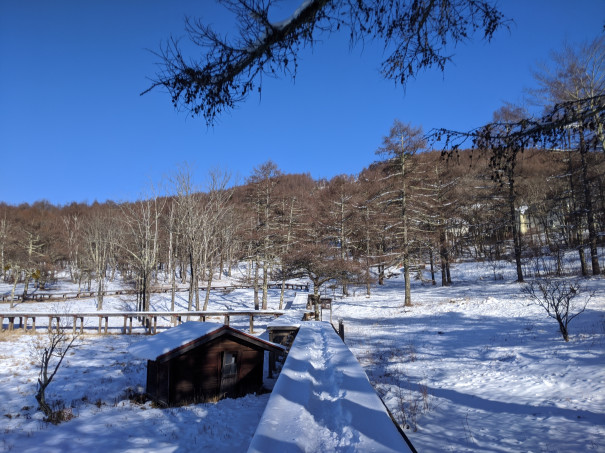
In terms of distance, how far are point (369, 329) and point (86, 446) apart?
1155cm

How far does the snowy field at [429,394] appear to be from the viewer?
5105mm

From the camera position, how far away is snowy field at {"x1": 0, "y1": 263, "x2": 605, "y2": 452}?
201 inches

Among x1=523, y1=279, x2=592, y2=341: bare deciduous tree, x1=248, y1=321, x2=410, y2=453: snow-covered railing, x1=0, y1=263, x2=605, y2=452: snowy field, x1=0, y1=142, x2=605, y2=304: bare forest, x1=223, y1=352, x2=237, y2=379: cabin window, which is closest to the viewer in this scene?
x1=248, y1=321, x2=410, y2=453: snow-covered railing

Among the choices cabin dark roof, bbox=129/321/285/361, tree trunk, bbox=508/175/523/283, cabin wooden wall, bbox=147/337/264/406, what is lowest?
cabin wooden wall, bbox=147/337/264/406

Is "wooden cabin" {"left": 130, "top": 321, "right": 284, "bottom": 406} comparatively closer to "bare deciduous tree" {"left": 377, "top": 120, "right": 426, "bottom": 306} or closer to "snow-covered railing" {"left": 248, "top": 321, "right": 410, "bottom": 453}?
"snow-covered railing" {"left": 248, "top": 321, "right": 410, "bottom": 453}

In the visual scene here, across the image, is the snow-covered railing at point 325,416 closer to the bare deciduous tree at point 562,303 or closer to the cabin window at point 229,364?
the cabin window at point 229,364

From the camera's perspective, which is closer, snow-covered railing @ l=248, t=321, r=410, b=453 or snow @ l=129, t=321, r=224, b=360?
snow-covered railing @ l=248, t=321, r=410, b=453

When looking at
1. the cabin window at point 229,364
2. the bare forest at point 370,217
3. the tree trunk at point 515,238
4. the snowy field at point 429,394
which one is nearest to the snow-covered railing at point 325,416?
the snowy field at point 429,394

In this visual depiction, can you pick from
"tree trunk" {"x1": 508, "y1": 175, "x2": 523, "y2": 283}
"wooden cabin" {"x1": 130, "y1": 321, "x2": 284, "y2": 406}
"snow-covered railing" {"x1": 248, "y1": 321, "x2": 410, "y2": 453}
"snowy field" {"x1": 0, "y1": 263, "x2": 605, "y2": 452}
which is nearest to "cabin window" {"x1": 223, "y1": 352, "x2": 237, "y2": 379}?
"wooden cabin" {"x1": 130, "y1": 321, "x2": 284, "y2": 406}

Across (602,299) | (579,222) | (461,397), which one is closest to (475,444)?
(461,397)

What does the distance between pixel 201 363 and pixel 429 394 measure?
6.61 m

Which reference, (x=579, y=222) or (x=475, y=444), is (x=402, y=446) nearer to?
(x=475, y=444)

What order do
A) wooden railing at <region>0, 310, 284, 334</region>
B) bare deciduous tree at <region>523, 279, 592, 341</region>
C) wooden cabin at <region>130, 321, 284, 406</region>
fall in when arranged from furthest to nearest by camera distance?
wooden railing at <region>0, 310, 284, 334</region> < bare deciduous tree at <region>523, 279, 592, 341</region> < wooden cabin at <region>130, 321, 284, 406</region>

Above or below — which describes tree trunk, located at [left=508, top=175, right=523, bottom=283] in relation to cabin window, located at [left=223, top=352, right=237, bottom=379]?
above
